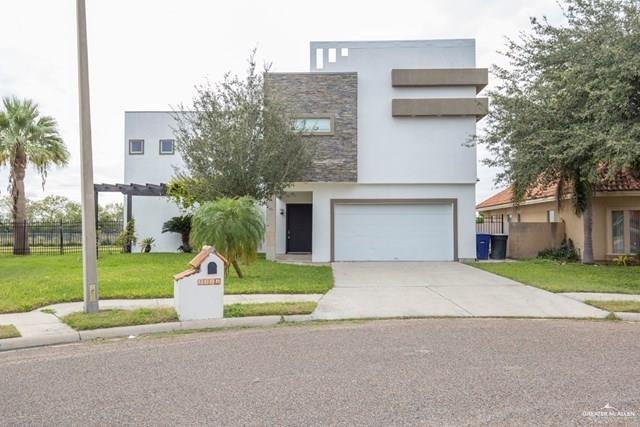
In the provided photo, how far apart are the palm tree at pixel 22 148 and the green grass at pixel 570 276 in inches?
802

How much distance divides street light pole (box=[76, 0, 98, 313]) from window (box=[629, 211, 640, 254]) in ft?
61.0

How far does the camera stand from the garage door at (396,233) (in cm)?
1973

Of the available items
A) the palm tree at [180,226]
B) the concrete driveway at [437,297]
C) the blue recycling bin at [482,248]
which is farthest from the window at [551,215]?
the palm tree at [180,226]

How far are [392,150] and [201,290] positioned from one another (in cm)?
1267

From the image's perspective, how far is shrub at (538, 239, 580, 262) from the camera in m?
19.6

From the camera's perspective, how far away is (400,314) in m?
9.16

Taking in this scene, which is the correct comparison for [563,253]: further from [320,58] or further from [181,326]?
[181,326]

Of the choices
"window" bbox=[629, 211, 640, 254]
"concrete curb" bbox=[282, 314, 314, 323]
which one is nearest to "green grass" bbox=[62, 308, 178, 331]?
"concrete curb" bbox=[282, 314, 314, 323]

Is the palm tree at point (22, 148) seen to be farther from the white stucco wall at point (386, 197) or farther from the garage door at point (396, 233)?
the garage door at point (396, 233)

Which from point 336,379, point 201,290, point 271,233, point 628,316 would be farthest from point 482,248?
point 336,379

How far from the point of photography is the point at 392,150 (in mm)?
19641

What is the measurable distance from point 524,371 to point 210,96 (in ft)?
46.2

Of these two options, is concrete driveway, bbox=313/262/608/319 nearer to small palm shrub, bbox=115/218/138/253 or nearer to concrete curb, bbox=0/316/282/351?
concrete curb, bbox=0/316/282/351

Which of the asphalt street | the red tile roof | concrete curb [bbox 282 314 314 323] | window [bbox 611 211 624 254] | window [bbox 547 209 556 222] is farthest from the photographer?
window [bbox 547 209 556 222]
